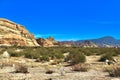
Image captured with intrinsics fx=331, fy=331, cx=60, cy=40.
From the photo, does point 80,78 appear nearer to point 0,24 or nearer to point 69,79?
point 69,79

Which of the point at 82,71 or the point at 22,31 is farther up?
the point at 22,31

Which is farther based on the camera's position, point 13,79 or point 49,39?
point 49,39

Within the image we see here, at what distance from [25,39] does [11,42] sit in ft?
34.0

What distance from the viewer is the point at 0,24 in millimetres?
135750

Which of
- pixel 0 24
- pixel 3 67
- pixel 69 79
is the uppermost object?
pixel 0 24

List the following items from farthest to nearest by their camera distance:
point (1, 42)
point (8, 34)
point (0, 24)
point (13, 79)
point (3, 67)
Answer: point (0, 24) < point (8, 34) < point (1, 42) < point (3, 67) < point (13, 79)

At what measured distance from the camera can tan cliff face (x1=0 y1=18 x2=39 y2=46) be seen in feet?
401

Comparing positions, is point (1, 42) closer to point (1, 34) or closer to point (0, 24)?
point (1, 34)

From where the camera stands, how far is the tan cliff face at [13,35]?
401 ft

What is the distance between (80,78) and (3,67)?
7.87m

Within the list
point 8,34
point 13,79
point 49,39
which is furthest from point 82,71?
point 49,39

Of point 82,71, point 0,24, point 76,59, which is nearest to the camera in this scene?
point 82,71

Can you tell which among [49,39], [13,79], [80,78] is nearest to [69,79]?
[80,78]

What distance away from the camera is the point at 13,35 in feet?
418
